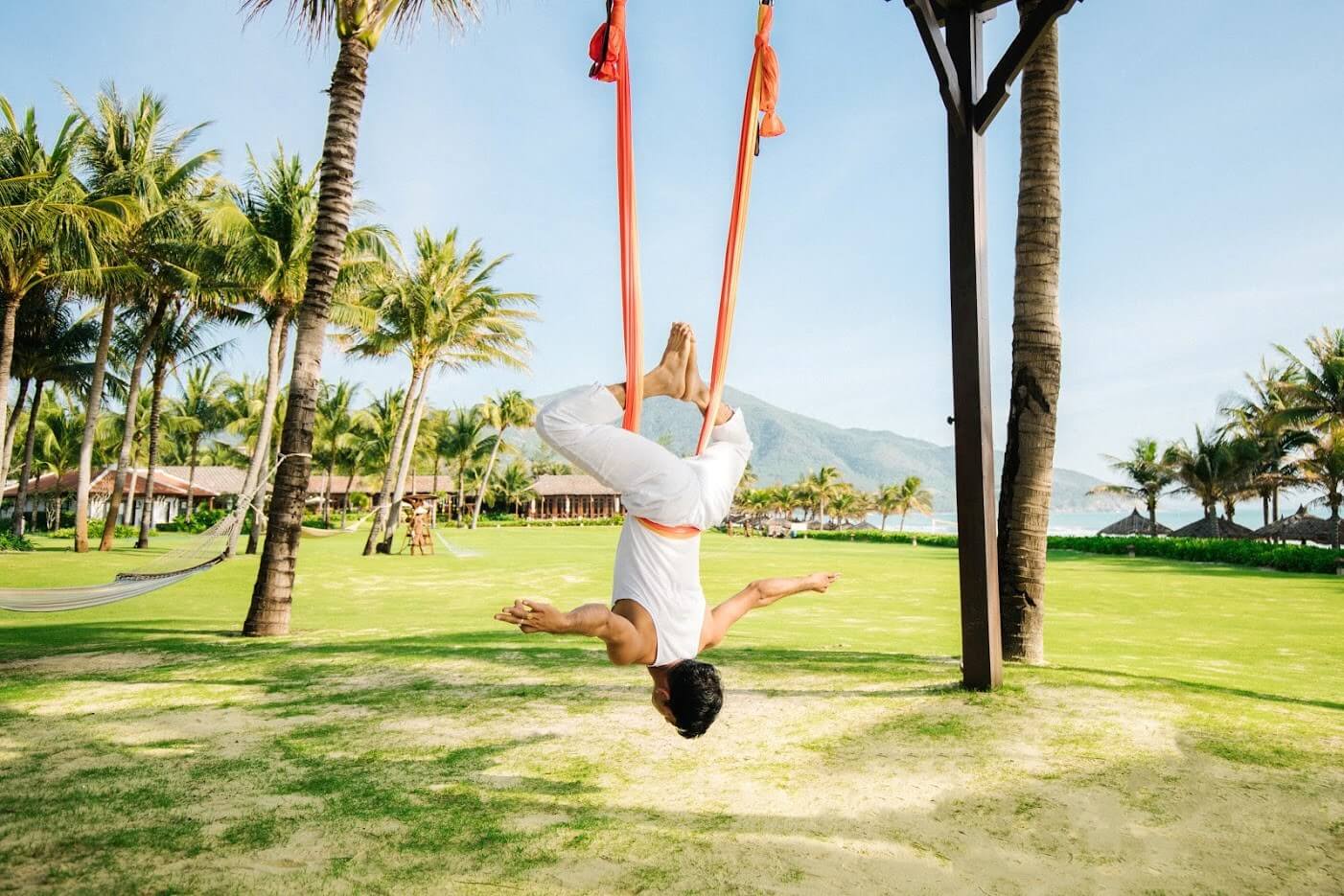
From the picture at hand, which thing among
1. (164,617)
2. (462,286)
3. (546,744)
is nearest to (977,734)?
(546,744)

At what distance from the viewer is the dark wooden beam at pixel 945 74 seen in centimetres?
551

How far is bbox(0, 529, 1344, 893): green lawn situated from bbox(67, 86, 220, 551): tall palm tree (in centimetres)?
1653

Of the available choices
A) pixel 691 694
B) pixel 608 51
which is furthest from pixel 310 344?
pixel 691 694

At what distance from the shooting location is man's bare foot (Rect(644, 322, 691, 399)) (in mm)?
3084

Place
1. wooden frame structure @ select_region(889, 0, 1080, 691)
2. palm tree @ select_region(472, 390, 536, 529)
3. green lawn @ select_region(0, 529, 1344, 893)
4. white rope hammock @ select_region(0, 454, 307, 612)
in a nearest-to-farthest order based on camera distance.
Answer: green lawn @ select_region(0, 529, 1344, 893), wooden frame structure @ select_region(889, 0, 1080, 691), white rope hammock @ select_region(0, 454, 307, 612), palm tree @ select_region(472, 390, 536, 529)

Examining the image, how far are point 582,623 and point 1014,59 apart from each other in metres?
4.91

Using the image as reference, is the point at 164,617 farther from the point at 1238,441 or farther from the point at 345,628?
the point at 1238,441

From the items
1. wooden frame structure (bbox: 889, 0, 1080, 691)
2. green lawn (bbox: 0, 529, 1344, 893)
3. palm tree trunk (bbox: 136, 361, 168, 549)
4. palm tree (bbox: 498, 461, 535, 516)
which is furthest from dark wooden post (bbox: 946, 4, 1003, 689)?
palm tree (bbox: 498, 461, 535, 516)

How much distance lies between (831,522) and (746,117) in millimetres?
81886

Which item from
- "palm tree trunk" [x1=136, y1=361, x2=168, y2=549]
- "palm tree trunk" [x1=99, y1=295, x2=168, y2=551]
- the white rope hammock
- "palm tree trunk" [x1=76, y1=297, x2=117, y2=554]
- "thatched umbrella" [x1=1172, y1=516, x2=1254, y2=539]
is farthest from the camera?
"thatched umbrella" [x1=1172, y1=516, x2=1254, y2=539]

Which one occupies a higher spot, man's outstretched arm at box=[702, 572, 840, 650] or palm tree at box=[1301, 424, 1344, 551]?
palm tree at box=[1301, 424, 1344, 551]

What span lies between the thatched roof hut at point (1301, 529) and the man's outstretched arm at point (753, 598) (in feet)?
146

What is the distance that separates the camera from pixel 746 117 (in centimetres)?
336

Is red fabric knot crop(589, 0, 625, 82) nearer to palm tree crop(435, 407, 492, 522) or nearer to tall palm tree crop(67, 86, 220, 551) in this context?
tall palm tree crop(67, 86, 220, 551)
